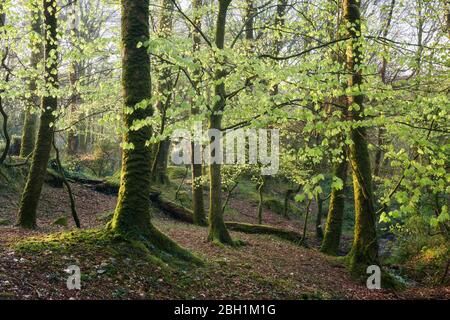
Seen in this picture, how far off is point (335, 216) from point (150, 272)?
971cm

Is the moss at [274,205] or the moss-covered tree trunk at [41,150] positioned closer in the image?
the moss-covered tree trunk at [41,150]

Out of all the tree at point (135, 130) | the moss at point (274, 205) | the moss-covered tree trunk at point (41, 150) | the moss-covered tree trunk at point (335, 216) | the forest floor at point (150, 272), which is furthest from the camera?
the moss at point (274, 205)

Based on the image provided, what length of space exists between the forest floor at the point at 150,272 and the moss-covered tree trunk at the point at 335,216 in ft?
2.97

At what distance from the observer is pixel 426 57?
9289 millimetres

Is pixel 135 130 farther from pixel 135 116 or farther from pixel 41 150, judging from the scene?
pixel 41 150

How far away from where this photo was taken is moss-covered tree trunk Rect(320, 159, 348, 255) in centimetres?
1462

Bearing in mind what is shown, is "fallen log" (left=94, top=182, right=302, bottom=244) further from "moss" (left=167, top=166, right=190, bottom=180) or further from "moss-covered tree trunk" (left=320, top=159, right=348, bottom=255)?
"moss" (left=167, top=166, right=190, bottom=180)

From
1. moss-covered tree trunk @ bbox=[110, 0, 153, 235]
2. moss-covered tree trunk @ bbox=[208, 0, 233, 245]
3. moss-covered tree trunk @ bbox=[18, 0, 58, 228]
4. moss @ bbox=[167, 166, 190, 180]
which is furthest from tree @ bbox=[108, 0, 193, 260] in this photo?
moss @ bbox=[167, 166, 190, 180]

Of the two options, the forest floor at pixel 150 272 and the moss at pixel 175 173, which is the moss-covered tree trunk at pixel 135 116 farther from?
the moss at pixel 175 173

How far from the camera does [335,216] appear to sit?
14.9 m

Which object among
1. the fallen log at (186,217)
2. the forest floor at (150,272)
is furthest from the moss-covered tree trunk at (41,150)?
the fallen log at (186,217)

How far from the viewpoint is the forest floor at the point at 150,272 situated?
19.3 ft

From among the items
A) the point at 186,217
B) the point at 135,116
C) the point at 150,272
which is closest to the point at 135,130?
the point at 135,116
